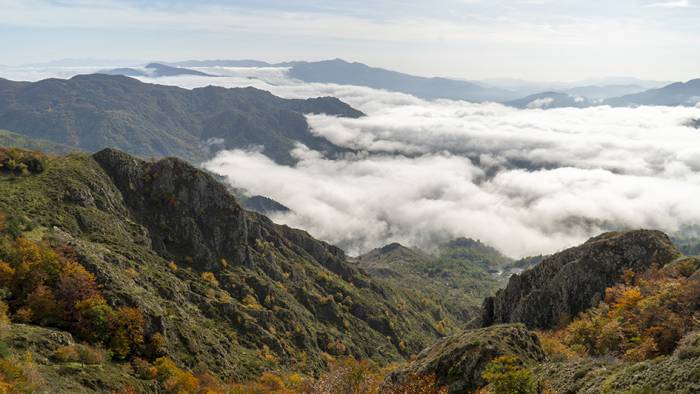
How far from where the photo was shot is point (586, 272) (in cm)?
9819

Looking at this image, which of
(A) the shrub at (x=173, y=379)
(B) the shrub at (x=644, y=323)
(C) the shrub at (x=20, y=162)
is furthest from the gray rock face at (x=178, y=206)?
(B) the shrub at (x=644, y=323)

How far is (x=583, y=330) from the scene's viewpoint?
2709 inches

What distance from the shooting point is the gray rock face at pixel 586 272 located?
93.9 m

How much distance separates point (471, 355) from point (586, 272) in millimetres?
58613

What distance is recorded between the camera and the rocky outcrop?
52500 millimetres

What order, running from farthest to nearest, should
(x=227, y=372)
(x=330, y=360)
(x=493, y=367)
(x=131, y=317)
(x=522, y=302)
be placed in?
(x=330, y=360)
(x=522, y=302)
(x=227, y=372)
(x=131, y=317)
(x=493, y=367)

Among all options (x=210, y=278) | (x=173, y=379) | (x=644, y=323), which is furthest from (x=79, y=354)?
(x=210, y=278)

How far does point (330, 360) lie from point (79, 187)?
316 feet

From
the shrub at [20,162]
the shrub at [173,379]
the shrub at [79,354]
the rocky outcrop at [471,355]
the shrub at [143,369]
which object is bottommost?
the shrub at [173,379]

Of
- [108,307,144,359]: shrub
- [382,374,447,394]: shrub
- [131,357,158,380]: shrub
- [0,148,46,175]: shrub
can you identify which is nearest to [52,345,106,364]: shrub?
[108,307,144,359]: shrub

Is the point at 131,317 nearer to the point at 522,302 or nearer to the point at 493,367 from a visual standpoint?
the point at 493,367

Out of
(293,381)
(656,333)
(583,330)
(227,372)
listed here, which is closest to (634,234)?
(583,330)

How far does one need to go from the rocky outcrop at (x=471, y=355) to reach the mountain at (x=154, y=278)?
43.4 meters

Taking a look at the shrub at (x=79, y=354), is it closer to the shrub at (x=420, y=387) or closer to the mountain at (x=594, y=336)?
the shrub at (x=420, y=387)
